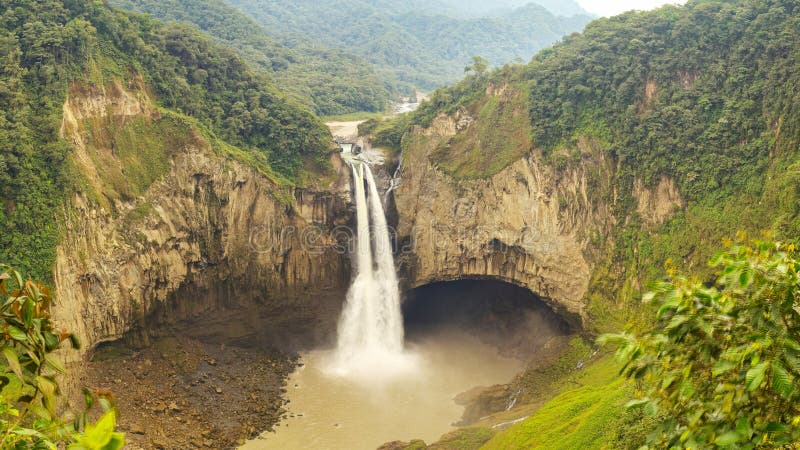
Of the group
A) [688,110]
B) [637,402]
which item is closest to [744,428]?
[637,402]

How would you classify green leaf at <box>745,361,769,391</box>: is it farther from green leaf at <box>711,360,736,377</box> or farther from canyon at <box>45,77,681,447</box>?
canyon at <box>45,77,681,447</box>

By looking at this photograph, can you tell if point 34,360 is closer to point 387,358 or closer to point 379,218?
point 387,358

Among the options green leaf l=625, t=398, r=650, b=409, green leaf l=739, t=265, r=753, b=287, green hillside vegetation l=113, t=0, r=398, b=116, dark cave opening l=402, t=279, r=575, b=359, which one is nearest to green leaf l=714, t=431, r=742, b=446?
green leaf l=625, t=398, r=650, b=409

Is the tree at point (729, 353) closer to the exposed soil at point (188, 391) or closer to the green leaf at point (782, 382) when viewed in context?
the green leaf at point (782, 382)

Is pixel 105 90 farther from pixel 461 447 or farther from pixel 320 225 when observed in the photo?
pixel 461 447

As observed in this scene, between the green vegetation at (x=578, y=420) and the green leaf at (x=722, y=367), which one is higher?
the green leaf at (x=722, y=367)

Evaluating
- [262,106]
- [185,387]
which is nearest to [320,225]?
[262,106]

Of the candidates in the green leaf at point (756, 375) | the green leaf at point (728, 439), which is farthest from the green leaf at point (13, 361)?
the green leaf at point (756, 375)
